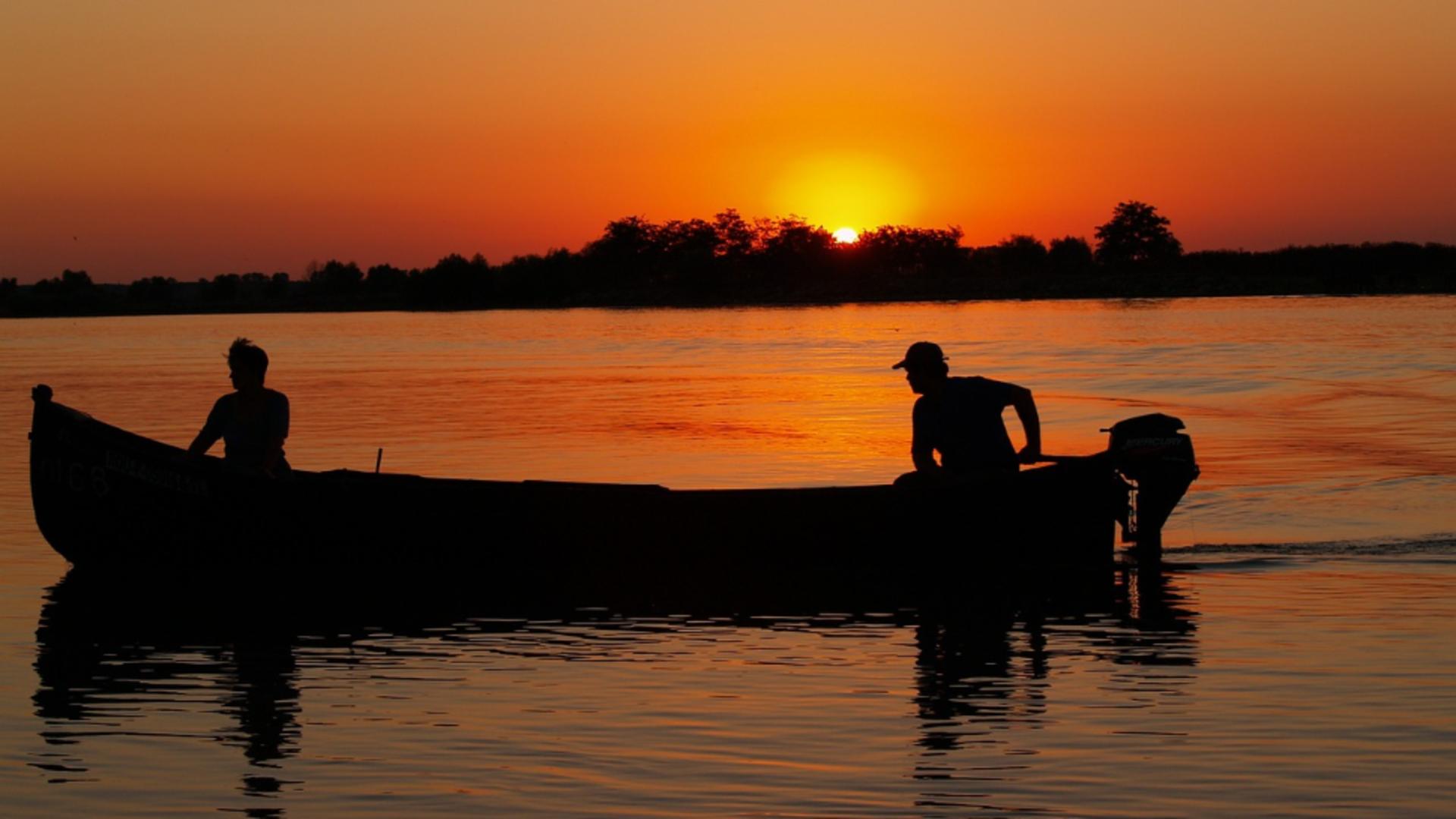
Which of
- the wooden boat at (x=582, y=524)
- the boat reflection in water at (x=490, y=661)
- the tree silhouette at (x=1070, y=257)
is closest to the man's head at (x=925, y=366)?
the wooden boat at (x=582, y=524)

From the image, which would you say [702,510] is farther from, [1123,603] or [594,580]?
[1123,603]

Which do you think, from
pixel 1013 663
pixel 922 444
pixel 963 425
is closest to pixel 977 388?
pixel 963 425

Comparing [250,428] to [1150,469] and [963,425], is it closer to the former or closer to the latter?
[963,425]

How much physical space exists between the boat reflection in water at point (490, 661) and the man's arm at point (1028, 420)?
1027 millimetres

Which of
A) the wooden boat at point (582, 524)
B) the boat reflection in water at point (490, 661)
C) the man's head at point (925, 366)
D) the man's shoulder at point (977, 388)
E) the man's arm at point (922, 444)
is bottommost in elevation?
the boat reflection in water at point (490, 661)

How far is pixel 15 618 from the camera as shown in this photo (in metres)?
11.8

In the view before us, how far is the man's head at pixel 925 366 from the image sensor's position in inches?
464

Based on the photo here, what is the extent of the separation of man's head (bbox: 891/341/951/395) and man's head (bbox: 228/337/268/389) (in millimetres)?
4476

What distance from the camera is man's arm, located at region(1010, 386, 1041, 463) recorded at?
39.2ft

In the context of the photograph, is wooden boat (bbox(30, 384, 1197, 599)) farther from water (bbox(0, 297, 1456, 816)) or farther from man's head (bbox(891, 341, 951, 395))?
man's head (bbox(891, 341, 951, 395))

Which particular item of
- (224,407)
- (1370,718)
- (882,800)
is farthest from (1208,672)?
(224,407)

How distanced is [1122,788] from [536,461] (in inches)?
609

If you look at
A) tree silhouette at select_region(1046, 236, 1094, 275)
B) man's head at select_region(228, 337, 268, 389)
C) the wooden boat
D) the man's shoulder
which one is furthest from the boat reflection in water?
tree silhouette at select_region(1046, 236, 1094, 275)

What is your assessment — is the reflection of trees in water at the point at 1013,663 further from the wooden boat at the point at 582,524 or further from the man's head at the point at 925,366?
the man's head at the point at 925,366
